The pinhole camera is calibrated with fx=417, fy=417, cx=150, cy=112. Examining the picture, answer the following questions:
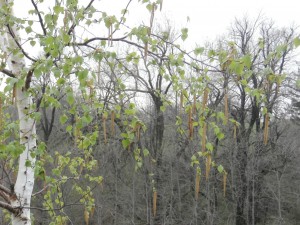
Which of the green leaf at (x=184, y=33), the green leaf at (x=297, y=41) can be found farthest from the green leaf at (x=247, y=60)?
the green leaf at (x=184, y=33)

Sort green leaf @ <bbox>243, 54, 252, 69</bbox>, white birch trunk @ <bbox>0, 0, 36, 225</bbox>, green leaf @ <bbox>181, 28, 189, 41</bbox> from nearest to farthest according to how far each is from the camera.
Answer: green leaf @ <bbox>243, 54, 252, 69</bbox>, green leaf @ <bbox>181, 28, 189, 41</bbox>, white birch trunk @ <bbox>0, 0, 36, 225</bbox>

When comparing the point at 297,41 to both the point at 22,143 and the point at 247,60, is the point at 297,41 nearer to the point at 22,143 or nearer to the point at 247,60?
the point at 247,60

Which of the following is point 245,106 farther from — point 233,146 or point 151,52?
point 151,52

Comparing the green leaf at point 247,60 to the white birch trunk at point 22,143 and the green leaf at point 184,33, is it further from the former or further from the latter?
the white birch trunk at point 22,143

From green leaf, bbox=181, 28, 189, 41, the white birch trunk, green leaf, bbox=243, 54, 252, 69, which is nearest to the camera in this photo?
green leaf, bbox=243, 54, 252, 69

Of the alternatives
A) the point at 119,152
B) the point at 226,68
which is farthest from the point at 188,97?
the point at 119,152

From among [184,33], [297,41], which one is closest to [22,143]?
[184,33]

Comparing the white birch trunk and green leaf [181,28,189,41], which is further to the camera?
the white birch trunk

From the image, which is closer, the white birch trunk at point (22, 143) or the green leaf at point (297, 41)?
the green leaf at point (297, 41)

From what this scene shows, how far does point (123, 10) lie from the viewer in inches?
133

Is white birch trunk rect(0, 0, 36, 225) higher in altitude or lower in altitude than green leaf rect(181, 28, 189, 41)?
lower

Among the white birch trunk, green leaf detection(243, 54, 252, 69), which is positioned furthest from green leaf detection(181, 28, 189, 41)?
the white birch trunk

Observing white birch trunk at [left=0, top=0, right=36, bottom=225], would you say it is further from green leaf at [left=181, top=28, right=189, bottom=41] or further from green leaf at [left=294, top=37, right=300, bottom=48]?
green leaf at [left=294, top=37, right=300, bottom=48]

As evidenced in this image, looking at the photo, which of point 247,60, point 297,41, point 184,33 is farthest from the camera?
point 184,33
